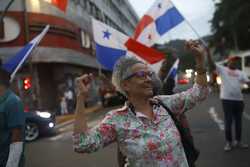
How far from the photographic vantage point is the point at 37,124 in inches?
629

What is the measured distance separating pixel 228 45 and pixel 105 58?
2246 inches

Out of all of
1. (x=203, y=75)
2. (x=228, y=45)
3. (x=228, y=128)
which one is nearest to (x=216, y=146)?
(x=228, y=128)

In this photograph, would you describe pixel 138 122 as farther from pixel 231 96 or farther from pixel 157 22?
pixel 157 22

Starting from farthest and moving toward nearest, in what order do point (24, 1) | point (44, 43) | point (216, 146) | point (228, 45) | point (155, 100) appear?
1. point (228, 45)
2. point (44, 43)
3. point (24, 1)
4. point (216, 146)
5. point (155, 100)

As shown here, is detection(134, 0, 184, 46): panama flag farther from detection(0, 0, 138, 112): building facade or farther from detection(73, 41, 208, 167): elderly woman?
detection(0, 0, 138, 112): building facade

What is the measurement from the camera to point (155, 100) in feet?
11.4

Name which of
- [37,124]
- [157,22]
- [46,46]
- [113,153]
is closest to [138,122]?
[113,153]

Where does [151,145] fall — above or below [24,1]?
below

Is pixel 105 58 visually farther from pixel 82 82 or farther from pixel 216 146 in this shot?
pixel 82 82

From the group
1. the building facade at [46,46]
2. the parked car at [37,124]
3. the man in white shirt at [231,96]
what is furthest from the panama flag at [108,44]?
the building facade at [46,46]

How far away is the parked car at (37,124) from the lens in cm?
1576

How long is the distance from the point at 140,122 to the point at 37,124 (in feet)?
42.6

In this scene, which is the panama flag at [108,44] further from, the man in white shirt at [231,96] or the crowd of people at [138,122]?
the crowd of people at [138,122]

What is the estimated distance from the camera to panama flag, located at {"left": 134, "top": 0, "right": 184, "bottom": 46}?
1020 cm
